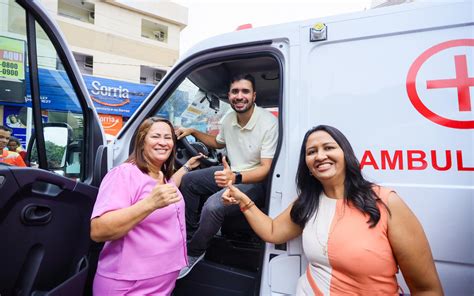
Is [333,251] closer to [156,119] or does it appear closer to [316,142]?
[316,142]

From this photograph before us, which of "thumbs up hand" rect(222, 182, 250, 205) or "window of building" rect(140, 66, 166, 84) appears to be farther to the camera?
"window of building" rect(140, 66, 166, 84)

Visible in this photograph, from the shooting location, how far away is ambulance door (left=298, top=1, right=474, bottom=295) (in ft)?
4.19

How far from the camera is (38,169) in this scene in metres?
1.42

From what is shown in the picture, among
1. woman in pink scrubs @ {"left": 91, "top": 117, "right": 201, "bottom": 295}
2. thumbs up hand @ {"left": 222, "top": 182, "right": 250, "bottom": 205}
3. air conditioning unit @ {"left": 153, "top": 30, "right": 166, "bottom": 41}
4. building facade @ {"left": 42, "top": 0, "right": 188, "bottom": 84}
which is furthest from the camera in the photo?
air conditioning unit @ {"left": 153, "top": 30, "right": 166, "bottom": 41}

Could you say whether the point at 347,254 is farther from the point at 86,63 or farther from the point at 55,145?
the point at 86,63

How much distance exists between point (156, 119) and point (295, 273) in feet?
3.96

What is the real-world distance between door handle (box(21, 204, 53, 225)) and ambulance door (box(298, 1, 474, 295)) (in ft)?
5.15

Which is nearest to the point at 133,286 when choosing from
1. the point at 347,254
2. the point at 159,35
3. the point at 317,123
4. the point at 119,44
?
the point at 347,254

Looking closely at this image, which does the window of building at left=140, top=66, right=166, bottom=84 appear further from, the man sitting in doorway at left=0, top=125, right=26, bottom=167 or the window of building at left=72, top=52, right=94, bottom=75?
the man sitting in doorway at left=0, top=125, right=26, bottom=167

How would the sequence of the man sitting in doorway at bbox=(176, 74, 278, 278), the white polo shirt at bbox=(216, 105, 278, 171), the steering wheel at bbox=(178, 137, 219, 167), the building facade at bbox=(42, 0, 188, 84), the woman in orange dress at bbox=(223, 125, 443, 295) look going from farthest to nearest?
1. the building facade at bbox=(42, 0, 188, 84)
2. the steering wheel at bbox=(178, 137, 219, 167)
3. the white polo shirt at bbox=(216, 105, 278, 171)
4. the man sitting in doorway at bbox=(176, 74, 278, 278)
5. the woman in orange dress at bbox=(223, 125, 443, 295)

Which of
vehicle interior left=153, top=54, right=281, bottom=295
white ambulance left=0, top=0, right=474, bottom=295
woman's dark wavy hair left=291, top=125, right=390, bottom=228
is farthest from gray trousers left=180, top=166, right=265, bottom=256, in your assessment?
woman's dark wavy hair left=291, top=125, right=390, bottom=228

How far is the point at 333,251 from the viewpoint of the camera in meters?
1.28

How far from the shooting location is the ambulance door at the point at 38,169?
1364mm

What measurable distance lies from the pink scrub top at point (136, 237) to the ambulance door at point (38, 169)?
273mm
